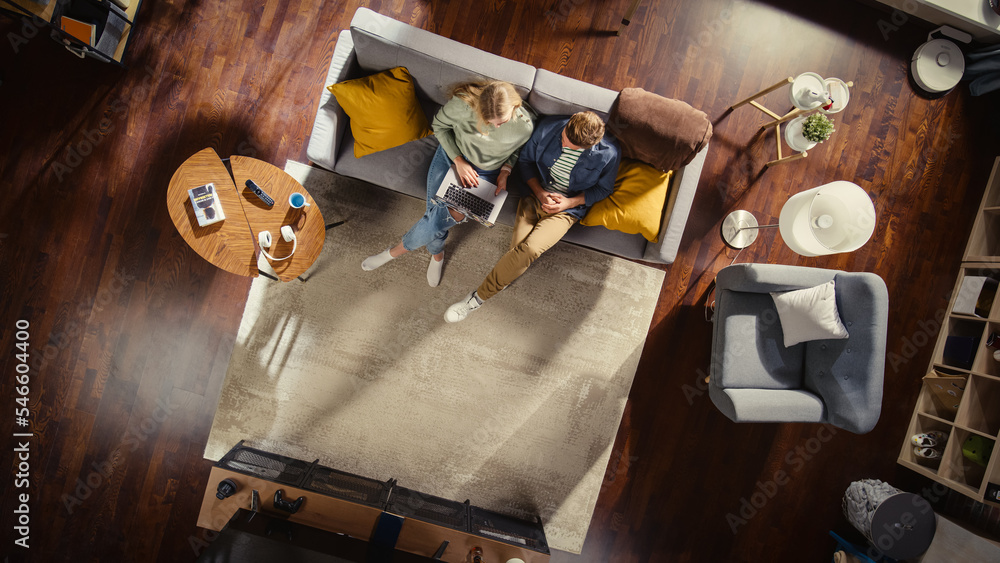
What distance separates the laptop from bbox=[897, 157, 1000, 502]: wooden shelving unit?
2.89m

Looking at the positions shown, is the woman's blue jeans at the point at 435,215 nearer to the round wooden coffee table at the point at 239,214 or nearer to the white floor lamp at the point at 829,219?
the round wooden coffee table at the point at 239,214

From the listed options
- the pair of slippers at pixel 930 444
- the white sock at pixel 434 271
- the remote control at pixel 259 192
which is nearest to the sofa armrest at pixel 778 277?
the pair of slippers at pixel 930 444

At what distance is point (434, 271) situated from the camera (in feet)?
9.28

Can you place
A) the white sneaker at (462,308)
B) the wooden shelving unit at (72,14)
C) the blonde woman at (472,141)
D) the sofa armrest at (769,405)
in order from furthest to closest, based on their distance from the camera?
the white sneaker at (462,308) → the wooden shelving unit at (72,14) → the sofa armrest at (769,405) → the blonde woman at (472,141)

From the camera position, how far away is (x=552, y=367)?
115 inches

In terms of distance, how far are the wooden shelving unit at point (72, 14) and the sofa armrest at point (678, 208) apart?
10.8 feet

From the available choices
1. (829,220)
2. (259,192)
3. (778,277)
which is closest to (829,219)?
(829,220)

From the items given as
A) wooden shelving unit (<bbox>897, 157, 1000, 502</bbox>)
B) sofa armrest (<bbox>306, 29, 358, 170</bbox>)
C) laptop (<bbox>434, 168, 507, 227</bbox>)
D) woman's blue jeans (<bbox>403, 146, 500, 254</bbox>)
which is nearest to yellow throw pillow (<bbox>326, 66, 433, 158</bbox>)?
sofa armrest (<bbox>306, 29, 358, 170</bbox>)

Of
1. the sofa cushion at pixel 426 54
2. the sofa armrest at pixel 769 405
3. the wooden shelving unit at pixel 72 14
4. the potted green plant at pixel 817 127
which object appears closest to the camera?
the sofa cushion at pixel 426 54

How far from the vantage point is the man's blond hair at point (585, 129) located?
2.09 m

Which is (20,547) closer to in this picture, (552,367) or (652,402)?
(552,367)

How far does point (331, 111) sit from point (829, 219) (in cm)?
255

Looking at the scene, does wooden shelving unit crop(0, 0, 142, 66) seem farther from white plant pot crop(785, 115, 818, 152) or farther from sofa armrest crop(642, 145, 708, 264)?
white plant pot crop(785, 115, 818, 152)

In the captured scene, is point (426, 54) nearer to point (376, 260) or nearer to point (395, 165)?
point (395, 165)
